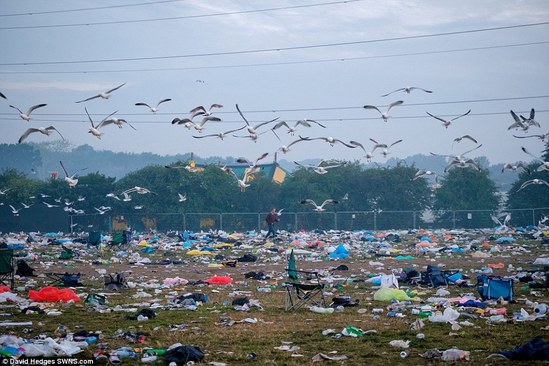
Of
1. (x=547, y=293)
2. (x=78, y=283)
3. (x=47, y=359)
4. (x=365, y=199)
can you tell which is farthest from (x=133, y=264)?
(x=365, y=199)

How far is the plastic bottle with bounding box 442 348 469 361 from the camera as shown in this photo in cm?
794

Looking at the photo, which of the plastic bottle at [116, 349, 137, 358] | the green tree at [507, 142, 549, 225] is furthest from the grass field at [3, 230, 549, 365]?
the green tree at [507, 142, 549, 225]

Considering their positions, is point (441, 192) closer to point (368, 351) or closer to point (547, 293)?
point (547, 293)

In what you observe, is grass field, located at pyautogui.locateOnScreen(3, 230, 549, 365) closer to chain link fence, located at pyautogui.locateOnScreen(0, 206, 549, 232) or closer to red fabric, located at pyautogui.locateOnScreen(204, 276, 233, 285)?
red fabric, located at pyautogui.locateOnScreen(204, 276, 233, 285)

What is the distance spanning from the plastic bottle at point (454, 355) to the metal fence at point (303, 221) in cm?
Result: 3462

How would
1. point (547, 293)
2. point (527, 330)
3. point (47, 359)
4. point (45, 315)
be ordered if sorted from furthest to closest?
point (547, 293), point (45, 315), point (527, 330), point (47, 359)

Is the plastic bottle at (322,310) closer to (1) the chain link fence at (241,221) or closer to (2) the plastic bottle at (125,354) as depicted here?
(2) the plastic bottle at (125,354)

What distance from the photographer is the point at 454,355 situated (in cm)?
796

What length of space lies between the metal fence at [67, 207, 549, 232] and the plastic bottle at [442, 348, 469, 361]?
34618 mm

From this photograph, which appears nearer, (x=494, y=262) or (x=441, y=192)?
(x=494, y=262)

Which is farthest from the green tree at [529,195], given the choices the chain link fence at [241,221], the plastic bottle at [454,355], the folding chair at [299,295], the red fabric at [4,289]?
the plastic bottle at [454,355]

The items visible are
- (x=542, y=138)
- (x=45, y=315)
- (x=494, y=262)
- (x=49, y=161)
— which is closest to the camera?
(x=45, y=315)

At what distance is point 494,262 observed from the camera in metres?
20.5

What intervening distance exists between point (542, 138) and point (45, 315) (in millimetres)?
18537
